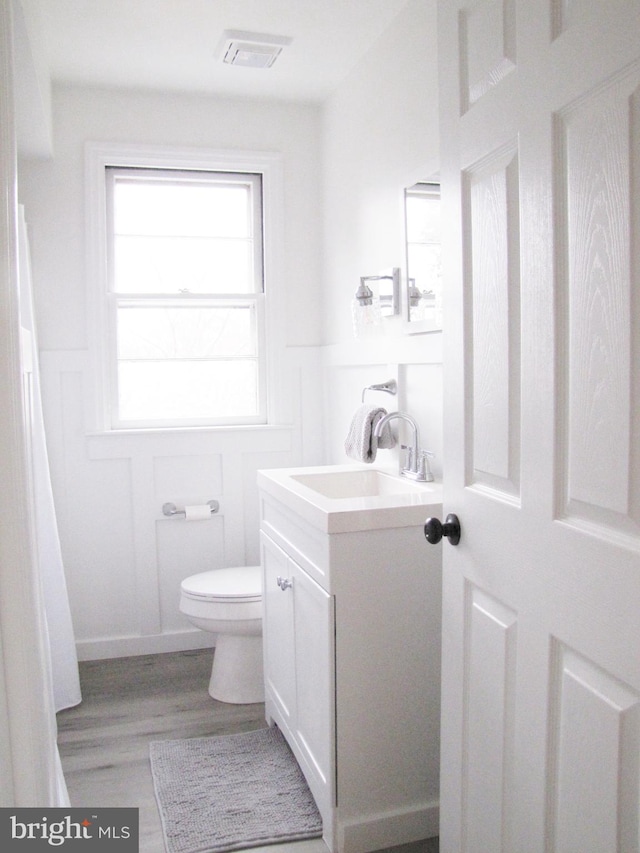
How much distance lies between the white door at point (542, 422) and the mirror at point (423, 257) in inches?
31.1

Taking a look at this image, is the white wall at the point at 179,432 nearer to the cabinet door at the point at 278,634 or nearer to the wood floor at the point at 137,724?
the wood floor at the point at 137,724

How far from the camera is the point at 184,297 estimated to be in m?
3.48

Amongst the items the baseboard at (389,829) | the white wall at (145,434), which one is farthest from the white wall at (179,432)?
the baseboard at (389,829)

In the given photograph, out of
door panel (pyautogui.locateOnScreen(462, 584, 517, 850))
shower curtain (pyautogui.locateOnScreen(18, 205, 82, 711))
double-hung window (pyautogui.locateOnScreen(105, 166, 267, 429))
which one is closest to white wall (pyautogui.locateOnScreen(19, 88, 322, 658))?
double-hung window (pyautogui.locateOnScreen(105, 166, 267, 429))

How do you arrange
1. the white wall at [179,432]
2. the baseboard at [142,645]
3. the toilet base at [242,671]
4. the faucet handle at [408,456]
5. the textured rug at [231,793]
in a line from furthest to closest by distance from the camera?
the baseboard at [142,645] < the white wall at [179,432] < the toilet base at [242,671] < the faucet handle at [408,456] < the textured rug at [231,793]

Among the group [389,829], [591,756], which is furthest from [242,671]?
[591,756]

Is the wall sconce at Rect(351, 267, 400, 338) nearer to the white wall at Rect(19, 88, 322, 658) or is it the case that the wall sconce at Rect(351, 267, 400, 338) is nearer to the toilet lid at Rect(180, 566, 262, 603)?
the white wall at Rect(19, 88, 322, 658)

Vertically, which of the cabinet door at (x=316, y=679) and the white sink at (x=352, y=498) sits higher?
the white sink at (x=352, y=498)

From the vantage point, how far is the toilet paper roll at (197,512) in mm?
3398

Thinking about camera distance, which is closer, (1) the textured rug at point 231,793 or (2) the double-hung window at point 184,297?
(1) the textured rug at point 231,793

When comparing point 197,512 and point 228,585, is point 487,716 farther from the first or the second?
point 197,512

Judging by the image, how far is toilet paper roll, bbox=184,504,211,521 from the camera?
340 cm

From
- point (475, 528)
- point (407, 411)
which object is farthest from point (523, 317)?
point (407, 411)

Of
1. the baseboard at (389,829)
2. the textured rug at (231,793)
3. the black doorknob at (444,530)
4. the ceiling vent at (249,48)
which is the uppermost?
the ceiling vent at (249,48)
